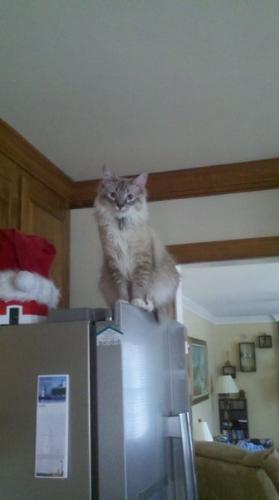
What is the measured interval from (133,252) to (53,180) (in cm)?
86

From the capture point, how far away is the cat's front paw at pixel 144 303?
1279 mm

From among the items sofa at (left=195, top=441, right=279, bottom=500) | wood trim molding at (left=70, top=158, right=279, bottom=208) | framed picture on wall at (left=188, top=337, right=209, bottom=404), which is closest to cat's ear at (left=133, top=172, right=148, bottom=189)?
wood trim molding at (left=70, top=158, right=279, bottom=208)

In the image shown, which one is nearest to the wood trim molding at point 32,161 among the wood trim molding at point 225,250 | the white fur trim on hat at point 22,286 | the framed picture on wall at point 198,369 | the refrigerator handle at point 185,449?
the wood trim molding at point 225,250

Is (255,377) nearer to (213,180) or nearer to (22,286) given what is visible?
(213,180)

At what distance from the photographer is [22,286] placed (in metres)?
1.08

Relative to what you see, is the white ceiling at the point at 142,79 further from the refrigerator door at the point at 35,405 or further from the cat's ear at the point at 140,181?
the refrigerator door at the point at 35,405

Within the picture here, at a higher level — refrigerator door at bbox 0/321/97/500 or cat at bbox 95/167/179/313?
cat at bbox 95/167/179/313

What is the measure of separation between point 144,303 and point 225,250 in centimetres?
91

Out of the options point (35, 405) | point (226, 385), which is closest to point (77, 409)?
point (35, 405)

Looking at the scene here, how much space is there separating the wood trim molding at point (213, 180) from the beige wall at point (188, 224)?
37 mm

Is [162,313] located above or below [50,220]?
below

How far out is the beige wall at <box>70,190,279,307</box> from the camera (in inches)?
84.0

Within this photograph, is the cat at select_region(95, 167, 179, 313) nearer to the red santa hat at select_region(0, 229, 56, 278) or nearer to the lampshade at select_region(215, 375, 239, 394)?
the red santa hat at select_region(0, 229, 56, 278)

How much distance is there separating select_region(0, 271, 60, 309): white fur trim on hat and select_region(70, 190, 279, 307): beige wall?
111 centimetres
